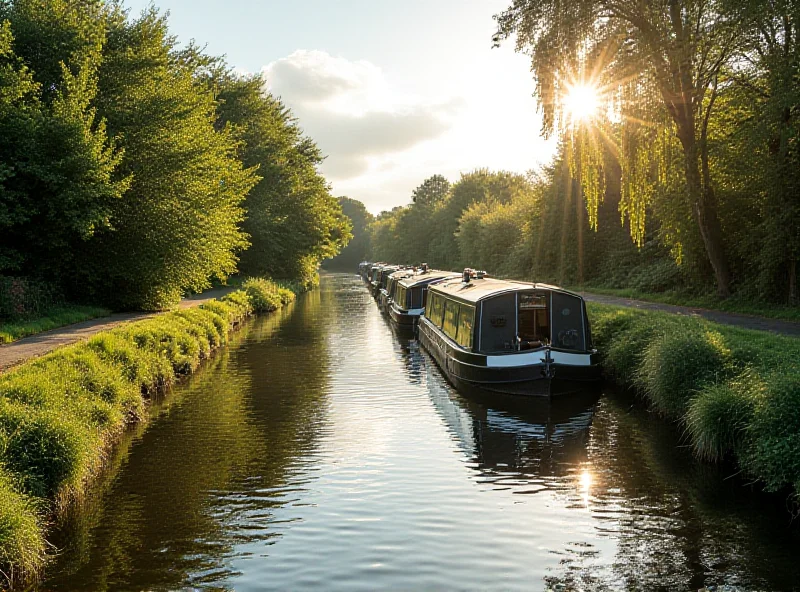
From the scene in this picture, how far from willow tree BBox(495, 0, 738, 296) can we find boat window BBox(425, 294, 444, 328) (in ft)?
18.6

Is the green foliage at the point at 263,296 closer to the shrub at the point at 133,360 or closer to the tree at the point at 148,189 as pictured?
the tree at the point at 148,189

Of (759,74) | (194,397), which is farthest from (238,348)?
(759,74)

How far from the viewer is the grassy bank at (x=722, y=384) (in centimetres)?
802

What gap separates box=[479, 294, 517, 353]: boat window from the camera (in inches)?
591

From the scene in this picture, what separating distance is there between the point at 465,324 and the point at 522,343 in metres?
1.53

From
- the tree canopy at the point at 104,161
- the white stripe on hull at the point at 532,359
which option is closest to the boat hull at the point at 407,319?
the tree canopy at the point at 104,161

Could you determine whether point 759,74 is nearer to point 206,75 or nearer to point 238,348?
point 238,348

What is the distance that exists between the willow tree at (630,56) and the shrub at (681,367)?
26.0ft

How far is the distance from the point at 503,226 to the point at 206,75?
25.4m

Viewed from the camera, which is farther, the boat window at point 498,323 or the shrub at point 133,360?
the boat window at point 498,323

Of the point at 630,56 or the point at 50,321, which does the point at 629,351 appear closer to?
the point at 630,56

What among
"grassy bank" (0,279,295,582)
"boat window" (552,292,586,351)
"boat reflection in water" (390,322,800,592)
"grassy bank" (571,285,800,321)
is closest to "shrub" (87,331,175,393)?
"grassy bank" (0,279,295,582)

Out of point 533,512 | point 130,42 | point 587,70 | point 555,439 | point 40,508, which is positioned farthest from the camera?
point 130,42

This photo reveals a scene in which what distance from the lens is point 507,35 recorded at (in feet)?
64.8
